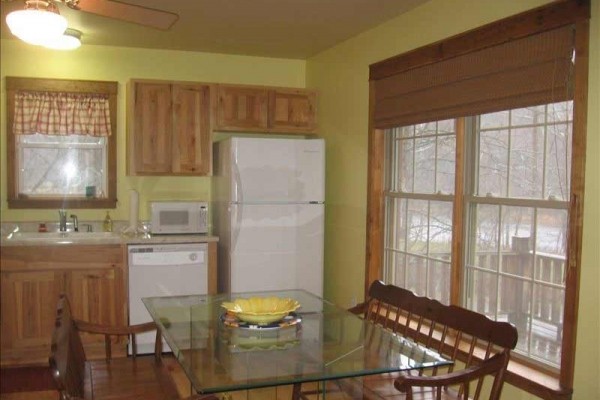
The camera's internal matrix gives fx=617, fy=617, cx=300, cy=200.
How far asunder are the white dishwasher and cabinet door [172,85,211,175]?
2.05 feet

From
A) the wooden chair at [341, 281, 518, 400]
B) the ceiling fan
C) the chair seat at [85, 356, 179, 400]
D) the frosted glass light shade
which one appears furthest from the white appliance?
the frosted glass light shade

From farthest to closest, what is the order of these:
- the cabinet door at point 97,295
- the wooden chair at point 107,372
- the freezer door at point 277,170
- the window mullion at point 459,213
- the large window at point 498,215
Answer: the freezer door at point 277,170 < the cabinet door at point 97,295 < the window mullion at point 459,213 < the large window at point 498,215 < the wooden chair at point 107,372

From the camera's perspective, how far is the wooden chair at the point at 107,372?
2156mm

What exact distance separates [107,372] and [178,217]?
2.00m

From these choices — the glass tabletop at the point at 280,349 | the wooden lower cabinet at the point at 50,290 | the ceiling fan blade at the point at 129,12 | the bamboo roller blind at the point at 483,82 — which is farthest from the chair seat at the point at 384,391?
the wooden lower cabinet at the point at 50,290

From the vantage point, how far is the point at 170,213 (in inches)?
180

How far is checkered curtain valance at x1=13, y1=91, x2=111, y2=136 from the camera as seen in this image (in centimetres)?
454

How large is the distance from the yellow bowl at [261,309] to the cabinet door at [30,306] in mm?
1965

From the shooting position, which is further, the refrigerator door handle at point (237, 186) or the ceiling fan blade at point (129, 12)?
the refrigerator door handle at point (237, 186)

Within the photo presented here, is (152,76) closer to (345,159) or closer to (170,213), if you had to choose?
(170,213)

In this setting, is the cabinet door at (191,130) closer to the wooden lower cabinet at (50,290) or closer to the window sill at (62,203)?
the window sill at (62,203)

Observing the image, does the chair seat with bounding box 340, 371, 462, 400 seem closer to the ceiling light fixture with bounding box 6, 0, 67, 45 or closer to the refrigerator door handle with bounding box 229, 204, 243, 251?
the refrigerator door handle with bounding box 229, 204, 243, 251

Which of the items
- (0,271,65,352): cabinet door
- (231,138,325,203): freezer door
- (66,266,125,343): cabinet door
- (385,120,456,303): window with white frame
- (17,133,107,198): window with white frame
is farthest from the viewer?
(17,133,107,198): window with white frame

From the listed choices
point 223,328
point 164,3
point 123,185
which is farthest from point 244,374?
point 123,185
